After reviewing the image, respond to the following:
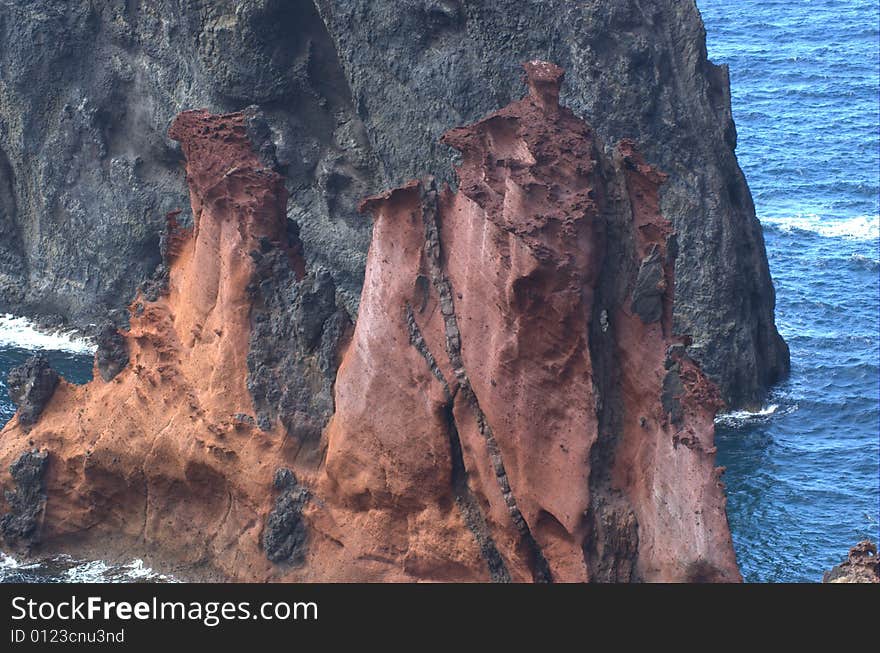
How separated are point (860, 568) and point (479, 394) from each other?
6.89 meters

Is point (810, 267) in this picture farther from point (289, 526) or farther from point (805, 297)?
point (289, 526)

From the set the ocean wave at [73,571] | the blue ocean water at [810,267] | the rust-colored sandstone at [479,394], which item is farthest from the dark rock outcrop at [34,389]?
the blue ocean water at [810,267]

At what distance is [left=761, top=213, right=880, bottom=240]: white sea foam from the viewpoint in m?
76.1

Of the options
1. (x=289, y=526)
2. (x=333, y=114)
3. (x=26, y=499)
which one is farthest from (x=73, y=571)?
(x=333, y=114)

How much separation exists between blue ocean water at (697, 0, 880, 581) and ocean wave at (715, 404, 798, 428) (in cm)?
8

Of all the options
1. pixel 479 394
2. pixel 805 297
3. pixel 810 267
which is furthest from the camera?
pixel 810 267

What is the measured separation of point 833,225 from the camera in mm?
77188

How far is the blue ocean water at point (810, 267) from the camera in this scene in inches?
2045

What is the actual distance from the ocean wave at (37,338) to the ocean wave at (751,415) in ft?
74.7

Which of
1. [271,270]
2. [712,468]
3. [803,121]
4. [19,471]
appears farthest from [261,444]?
[803,121]

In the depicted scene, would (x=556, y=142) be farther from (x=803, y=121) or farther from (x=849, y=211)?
(x=803, y=121)

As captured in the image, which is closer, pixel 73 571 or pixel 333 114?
pixel 73 571

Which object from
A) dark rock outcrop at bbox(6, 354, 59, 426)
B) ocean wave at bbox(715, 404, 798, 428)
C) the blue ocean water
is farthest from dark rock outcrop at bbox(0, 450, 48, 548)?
ocean wave at bbox(715, 404, 798, 428)

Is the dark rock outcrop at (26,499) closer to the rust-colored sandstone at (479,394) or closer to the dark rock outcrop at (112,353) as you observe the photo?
the dark rock outcrop at (112,353)
